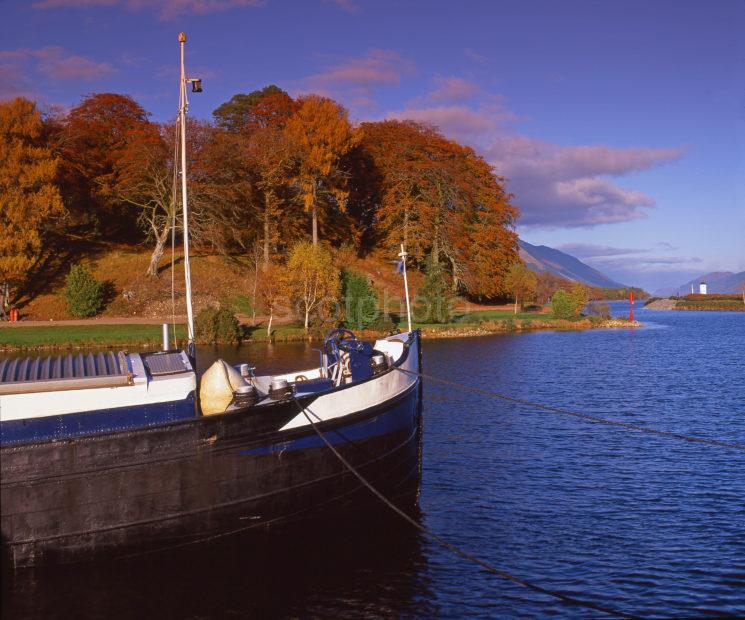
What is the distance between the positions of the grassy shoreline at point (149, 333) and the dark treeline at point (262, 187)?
313 inches

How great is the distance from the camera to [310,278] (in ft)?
181

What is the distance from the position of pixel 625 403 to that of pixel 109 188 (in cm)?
5591

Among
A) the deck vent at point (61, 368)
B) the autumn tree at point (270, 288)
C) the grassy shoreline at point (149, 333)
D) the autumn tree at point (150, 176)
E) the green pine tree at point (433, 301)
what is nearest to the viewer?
the deck vent at point (61, 368)

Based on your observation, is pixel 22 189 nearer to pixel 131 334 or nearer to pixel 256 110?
pixel 131 334

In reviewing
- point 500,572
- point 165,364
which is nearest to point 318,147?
point 165,364

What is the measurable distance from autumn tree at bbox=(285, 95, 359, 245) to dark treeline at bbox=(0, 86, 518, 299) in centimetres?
14

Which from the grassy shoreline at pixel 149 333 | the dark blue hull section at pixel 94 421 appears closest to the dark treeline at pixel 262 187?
the grassy shoreline at pixel 149 333

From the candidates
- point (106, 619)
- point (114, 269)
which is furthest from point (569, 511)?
point (114, 269)

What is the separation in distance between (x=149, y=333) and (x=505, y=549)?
42.8 m

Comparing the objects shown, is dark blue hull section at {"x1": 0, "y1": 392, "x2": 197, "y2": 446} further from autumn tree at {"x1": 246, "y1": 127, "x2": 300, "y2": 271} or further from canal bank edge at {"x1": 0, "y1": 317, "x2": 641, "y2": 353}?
autumn tree at {"x1": 246, "y1": 127, "x2": 300, "y2": 271}

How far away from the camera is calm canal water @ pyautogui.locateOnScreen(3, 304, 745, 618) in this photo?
11.1 metres

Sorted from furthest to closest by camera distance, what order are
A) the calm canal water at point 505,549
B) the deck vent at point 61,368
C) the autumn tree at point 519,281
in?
the autumn tree at point 519,281 → the deck vent at point 61,368 → the calm canal water at point 505,549

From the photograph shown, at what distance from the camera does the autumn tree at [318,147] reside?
6894 centimetres

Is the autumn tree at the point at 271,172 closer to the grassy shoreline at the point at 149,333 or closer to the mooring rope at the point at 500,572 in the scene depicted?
the grassy shoreline at the point at 149,333
